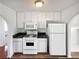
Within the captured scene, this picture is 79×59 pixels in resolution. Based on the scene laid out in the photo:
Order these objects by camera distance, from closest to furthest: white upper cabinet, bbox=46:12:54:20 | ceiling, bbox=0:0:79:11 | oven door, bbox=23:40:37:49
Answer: ceiling, bbox=0:0:79:11
oven door, bbox=23:40:37:49
white upper cabinet, bbox=46:12:54:20

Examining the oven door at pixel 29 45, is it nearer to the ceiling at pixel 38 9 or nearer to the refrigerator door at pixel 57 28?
the refrigerator door at pixel 57 28

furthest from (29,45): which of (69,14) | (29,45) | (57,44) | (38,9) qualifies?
(69,14)

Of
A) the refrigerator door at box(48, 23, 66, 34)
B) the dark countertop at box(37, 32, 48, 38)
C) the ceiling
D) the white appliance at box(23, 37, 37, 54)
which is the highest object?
the ceiling

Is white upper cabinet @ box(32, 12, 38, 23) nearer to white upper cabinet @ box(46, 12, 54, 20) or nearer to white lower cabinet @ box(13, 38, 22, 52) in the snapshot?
white upper cabinet @ box(46, 12, 54, 20)

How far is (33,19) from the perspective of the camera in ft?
23.3

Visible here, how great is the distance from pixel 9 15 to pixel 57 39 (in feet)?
8.64

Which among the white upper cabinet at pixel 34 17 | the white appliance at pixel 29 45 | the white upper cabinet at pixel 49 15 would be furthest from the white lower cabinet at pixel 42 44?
the white upper cabinet at pixel 49 15

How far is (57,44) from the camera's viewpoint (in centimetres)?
626

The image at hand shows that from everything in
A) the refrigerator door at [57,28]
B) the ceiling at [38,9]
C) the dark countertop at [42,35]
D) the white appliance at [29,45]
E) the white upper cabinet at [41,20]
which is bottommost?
the white appliance at [29,45]

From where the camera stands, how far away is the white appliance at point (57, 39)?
6.16 meters

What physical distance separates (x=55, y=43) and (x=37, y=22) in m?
1.60

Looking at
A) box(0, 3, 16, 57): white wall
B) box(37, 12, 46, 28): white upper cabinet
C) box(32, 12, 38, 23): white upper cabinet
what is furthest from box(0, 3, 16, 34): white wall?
box(37, 12, 46, 28): white upper cabinet

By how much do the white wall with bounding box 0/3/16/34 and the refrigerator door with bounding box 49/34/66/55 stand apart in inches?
81.7

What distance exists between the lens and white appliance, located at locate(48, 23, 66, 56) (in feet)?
20.2
